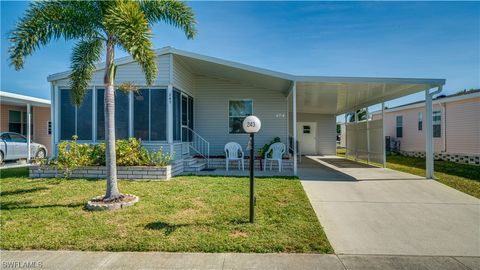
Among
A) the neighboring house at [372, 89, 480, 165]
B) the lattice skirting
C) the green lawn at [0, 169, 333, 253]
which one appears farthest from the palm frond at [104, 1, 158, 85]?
the lattice skirting

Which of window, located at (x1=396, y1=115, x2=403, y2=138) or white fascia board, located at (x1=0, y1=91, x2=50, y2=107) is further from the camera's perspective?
window, located at (x1=396, y1=115, x2=403, y2=138)

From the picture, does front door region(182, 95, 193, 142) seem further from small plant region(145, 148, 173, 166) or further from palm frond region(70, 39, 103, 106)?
palm frond region(70, 39, 103, 106)

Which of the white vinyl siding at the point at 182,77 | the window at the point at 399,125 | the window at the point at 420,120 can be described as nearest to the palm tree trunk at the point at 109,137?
the white vinyl siding at the point at 182,77

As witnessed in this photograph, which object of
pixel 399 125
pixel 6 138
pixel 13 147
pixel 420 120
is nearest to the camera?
pixel 6 138

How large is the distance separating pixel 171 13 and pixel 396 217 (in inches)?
226

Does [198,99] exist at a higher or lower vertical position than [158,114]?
higher

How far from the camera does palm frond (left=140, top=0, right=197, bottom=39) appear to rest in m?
5.51

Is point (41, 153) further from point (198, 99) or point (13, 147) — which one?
point (198, 99)

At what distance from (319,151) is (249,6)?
33.4 feet

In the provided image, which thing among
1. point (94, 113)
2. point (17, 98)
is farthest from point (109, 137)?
point (17, 98)

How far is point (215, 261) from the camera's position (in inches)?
114

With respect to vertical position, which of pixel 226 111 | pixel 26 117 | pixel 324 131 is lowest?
pixel 324 131

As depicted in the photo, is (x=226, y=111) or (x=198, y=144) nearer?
(x=226, y=111)

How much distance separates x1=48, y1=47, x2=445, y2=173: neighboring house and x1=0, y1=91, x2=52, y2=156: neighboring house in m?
5.89
